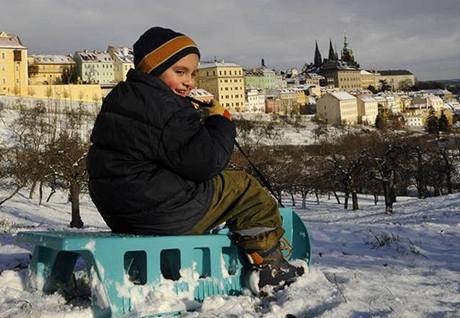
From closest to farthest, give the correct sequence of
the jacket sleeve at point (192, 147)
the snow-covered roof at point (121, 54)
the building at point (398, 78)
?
the jacket sleeve at point (192, 147)
the snow-covered roof at point (121, 54)
the building at point (398, 78)

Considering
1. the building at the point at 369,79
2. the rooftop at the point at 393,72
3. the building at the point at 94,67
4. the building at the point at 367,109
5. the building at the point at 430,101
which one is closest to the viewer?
the building at the point at 94,67

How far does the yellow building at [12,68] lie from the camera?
2790 inches

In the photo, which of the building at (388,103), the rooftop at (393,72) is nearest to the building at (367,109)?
the building at (388,103)

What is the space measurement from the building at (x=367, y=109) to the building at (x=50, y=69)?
62.5 m

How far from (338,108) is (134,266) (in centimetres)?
10373

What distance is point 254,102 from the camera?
103 metres

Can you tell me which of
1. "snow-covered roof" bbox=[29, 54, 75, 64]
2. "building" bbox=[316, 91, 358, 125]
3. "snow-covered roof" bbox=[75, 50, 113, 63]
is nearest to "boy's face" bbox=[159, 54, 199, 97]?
"snow-covered roof" bbox=[29, 54, 75, 64]

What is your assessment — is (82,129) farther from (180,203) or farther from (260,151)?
(180,203)

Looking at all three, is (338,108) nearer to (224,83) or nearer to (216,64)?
(224,83)

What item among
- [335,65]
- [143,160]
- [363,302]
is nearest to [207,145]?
[143,160]

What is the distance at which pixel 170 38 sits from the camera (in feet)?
8.50

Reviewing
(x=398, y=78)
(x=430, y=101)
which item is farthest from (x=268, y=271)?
(x=398, y=78)

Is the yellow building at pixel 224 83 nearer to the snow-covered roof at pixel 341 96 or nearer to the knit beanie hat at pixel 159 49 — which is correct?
the snow-covered roof at pixel 341 96

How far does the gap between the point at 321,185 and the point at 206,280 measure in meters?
38.5
